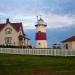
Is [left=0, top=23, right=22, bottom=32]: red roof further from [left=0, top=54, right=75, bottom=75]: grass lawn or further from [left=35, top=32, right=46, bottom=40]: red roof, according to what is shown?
[left=0, top=54, right=75, bottom=75]: grass lawn

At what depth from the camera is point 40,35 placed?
5531cm

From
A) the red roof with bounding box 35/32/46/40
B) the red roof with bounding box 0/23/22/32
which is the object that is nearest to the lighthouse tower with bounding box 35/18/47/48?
the red roof with bounding box 35/32/46/40

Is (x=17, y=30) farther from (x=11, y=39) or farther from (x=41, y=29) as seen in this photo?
(x=41, y=29)

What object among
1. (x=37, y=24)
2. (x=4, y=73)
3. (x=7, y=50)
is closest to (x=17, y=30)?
(x=37, y=24)

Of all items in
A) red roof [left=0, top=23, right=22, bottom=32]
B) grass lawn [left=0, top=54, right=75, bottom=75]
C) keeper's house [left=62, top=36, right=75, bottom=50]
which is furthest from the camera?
red roof [left=0, top=23, right=22, bottom=32]

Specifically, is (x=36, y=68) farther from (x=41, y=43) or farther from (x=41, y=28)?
(x=41, y=28)

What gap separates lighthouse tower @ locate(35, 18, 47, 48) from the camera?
180 feet

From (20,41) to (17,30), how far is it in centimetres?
276

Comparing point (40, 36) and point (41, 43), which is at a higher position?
point (40, 36)

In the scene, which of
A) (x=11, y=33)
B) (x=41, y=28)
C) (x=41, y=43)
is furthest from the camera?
(x=11, y=33)

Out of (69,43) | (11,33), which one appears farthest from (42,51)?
(11,33)

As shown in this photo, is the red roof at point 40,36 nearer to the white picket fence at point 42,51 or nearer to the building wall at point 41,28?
the building wall at point 41,28

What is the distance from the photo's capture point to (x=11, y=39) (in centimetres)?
6812

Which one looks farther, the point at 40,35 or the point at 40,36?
the point at 40,35
